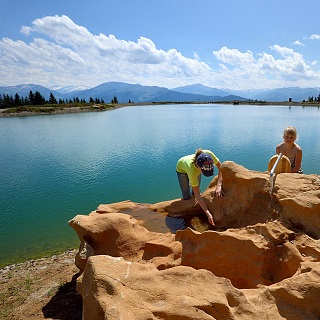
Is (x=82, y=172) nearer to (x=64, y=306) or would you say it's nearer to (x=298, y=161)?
(x=64, y=306)

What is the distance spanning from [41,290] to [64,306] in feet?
4.74

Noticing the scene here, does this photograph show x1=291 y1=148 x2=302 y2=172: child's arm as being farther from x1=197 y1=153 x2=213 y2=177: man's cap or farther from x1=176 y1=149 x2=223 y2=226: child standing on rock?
x1=197 y1=153 x2=213 y2=177: man's cap

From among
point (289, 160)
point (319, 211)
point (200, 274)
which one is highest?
point (289, 160)

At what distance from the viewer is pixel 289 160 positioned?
7.01 m

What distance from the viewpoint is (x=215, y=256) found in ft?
16.3

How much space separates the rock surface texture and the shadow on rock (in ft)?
3.78

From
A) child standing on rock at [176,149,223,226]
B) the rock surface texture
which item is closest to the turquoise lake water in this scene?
the rock surface texture

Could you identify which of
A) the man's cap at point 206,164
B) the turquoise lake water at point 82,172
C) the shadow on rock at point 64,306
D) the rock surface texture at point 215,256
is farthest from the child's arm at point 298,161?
the turquoise lake water at point 82,172

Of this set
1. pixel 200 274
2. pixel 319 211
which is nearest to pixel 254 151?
pixel 319 211

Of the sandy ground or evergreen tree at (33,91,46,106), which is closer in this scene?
the sandy ground

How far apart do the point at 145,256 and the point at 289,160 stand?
446 cm

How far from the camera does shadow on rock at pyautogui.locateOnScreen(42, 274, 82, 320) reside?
630cm

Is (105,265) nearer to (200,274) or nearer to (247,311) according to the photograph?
(200,274)

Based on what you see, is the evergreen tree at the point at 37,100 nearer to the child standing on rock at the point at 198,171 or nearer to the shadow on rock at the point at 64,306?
the shadow on rock at the point at 64,306
